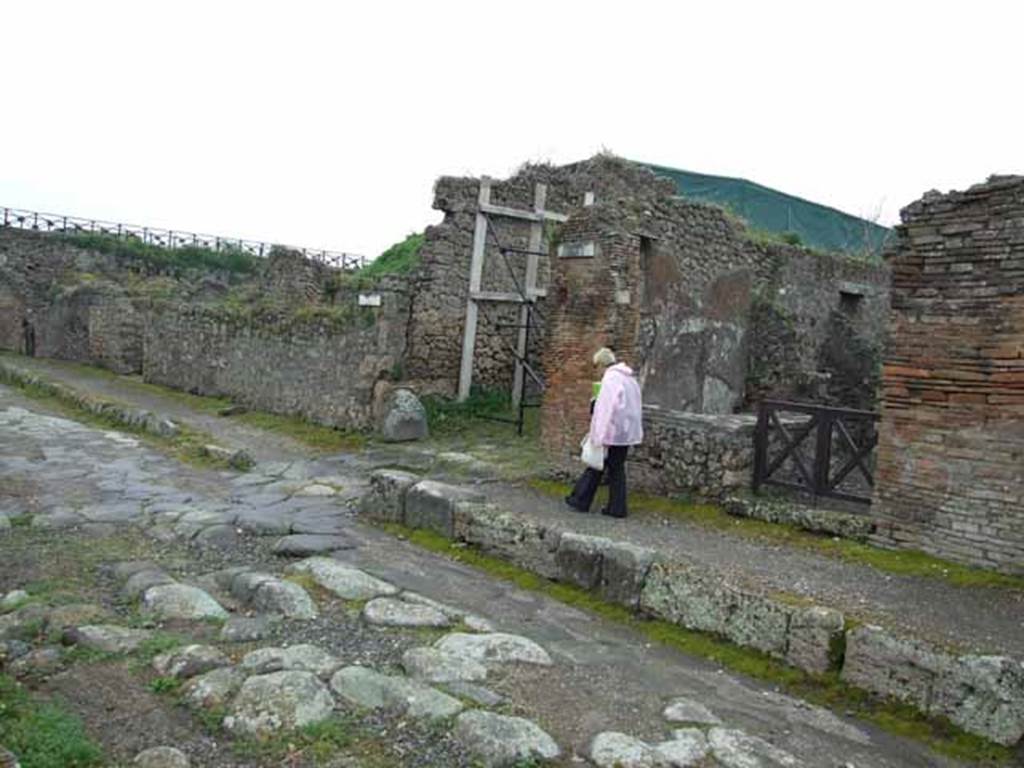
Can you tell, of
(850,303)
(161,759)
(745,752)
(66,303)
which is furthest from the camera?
(66,303)

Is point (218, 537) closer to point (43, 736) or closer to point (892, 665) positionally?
point (43, 736)

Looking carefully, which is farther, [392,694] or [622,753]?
[392,694]

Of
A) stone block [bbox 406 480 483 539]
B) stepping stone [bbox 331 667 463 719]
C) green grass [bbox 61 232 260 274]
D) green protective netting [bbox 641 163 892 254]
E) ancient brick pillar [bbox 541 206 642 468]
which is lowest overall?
stepping stone [bbox 331 667 463 719]

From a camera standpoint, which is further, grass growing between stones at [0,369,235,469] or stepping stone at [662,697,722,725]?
grass growing between stones at [0,369,235,469]

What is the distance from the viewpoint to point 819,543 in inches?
267

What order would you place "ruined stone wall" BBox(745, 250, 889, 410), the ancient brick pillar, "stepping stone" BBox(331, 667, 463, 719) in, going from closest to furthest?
"stepping stone" BBox(331, 667, 463, 719), the ancient brick pillar, "ruined stone wall" BBox(745, 250, 889, 410)

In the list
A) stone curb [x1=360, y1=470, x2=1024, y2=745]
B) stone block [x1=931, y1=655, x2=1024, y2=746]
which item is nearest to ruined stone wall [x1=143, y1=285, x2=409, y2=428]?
stone curb [x1=360, y1=470, x2=1024, y2=745]

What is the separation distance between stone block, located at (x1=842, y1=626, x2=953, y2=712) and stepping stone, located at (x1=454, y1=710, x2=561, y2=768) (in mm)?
1871

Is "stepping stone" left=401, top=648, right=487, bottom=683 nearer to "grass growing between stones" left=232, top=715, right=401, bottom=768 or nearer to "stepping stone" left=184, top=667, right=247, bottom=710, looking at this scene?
"grass growing between stones" left=232, top=715, right=401, bottom=768

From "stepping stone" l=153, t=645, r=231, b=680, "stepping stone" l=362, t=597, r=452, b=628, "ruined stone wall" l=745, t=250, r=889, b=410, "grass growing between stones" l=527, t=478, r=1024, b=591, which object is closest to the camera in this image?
"stepping stone" l=153, t=645, r=231, b=680

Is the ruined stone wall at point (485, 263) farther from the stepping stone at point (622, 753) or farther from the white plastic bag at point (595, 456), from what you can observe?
the stepping stone at point (622, 753)

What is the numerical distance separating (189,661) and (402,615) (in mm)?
1373

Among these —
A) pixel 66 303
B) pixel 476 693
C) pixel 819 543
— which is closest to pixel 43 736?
pixel 476 693

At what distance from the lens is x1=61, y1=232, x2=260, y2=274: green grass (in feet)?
114
